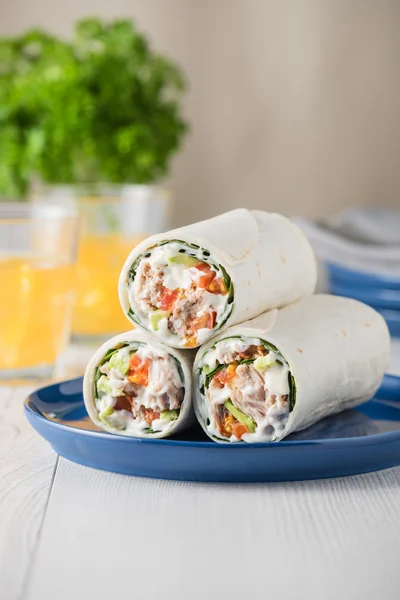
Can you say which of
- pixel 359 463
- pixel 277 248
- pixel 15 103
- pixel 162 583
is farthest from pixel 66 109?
pixel 162 583

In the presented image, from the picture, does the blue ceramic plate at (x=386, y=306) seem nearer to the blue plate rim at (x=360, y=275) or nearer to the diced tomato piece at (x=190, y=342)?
the blue plate rim at (x=360, y=275)

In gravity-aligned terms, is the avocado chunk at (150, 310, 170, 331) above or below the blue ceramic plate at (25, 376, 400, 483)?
above

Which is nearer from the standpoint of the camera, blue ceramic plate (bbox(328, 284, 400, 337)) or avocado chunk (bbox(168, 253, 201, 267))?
avocado chunk (bbox(168, 253, 201, 267))

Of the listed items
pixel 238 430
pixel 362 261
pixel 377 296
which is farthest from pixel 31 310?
pixel 362 261

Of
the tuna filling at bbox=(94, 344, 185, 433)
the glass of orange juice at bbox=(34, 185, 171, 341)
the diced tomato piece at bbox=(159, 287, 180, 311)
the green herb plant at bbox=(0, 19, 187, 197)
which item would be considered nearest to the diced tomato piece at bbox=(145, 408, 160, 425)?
the tuna filling at bbox=(94, 344, 185, 433)

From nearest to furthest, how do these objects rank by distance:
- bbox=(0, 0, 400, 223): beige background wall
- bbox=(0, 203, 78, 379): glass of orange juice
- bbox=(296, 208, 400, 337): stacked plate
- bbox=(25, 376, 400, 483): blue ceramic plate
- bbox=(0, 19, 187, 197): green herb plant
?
bbox=(25, 376, 400, 483): blue ceramic plate
bbox=(0, 203, 78, 379): glass of orange juice
bbox=(296, 208, 400, 337): stacked plate
bbox=(0, 19, 187, 197): green herb plant
bbox=(0, 0, 400, 223): beige background wall

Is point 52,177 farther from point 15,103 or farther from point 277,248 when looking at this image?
point 277,248

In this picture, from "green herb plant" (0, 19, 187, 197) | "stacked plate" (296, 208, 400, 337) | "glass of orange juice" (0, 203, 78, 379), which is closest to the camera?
"glass of orange juice" (0, 203, 78, 379)

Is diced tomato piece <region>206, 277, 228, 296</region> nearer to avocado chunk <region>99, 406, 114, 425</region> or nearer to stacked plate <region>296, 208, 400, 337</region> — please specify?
avocado chunk <region>99, 406, 114, 425</region>
